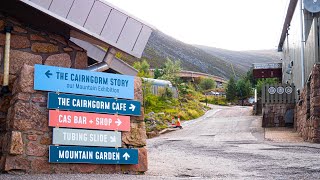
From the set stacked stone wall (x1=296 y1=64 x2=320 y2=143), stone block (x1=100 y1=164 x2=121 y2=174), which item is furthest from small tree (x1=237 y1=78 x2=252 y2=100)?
stone block (x1=100 y1=164 x2=121 y2=174)

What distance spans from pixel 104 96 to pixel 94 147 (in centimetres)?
91

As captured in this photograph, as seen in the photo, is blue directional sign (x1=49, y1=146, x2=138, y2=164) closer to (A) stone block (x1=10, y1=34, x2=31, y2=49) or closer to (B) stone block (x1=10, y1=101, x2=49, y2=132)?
(B) stone block (x1=10, y1=101, x2=49, y2=132)

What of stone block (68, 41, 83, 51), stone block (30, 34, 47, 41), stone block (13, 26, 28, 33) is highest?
stone block (13, 26, 28, 33)

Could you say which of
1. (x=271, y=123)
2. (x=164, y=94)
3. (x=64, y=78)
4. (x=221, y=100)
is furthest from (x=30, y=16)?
(x=221, y=100)

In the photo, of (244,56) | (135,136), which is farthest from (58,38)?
(244,56)

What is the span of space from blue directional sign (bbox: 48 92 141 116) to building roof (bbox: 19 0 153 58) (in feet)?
3.45

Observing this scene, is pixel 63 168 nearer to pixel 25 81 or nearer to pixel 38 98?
pixel 38 98

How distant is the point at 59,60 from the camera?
30.2 feet

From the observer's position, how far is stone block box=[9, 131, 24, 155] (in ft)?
24.7

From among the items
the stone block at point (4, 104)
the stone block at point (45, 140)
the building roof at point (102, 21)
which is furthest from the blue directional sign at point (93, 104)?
the building roof at point (102, 21)

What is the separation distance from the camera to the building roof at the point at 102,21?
8750mm

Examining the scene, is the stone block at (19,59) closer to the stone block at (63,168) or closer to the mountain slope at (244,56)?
the stone block at (63,168)

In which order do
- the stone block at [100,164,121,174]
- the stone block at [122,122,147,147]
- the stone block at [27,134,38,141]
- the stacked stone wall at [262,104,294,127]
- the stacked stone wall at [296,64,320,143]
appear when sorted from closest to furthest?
the stone block at [27,134,38,141], the stone block at [100,164,121,174], the stone block at [122,122,147,147], the stacked stone wall at [296,64,320,143], the stacked stone wall at [262,104,294,127]

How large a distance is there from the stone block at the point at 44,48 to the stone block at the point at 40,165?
217 cm
